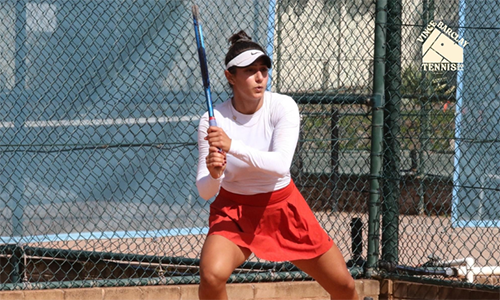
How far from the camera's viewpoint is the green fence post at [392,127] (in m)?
5.79

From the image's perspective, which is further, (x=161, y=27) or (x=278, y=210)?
(x=161, y=27)

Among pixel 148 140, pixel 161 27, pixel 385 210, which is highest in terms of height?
pixel 161 27

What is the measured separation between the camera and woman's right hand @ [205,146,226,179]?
364 cm

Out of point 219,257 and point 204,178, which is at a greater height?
point 204,178

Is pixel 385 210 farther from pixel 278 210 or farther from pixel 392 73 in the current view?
pixel 278 210

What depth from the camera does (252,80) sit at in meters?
3.99

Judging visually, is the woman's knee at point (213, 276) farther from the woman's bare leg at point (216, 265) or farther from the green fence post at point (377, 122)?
the green fence post at point (377, 122)

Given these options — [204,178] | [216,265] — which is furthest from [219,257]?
[204,178]

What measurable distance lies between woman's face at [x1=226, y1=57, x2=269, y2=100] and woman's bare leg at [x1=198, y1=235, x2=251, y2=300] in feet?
2.51

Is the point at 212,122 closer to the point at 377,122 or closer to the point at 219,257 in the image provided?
the point at 219,257

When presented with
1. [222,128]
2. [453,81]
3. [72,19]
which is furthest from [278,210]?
[453,81]

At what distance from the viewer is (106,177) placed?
686 centimetres

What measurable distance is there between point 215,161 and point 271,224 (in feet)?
2.07

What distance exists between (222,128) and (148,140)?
2.92 meters
